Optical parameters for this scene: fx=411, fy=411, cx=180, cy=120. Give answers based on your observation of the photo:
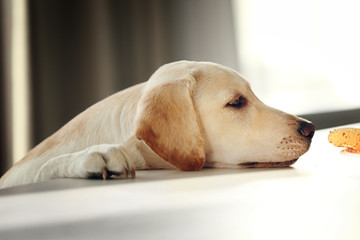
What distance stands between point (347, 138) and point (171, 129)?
0.83m

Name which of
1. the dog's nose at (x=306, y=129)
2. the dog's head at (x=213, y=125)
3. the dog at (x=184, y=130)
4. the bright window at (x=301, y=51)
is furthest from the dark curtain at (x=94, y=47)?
the dog's nose at (x=306, y=129)

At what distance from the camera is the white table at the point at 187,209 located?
0.57 meters

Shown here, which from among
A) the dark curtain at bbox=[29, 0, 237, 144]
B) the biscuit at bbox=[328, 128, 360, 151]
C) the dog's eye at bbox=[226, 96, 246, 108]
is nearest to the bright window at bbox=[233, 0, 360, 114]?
the dark curtain at bbox=[29, 0, 237, 144]

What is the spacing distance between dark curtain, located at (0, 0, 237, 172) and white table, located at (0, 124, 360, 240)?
193 centimetres

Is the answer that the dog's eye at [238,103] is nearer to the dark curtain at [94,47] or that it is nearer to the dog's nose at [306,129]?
the dog's nose at [306,129]

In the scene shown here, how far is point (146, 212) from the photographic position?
650 millimetres

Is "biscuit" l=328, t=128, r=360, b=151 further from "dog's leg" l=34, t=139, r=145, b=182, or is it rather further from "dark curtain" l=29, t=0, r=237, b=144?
"dark curtain" l=29, t=0, r=237, b=144

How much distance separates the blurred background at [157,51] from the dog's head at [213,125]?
158 centimetres

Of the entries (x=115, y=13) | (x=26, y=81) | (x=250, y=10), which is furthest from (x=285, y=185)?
(x=250, y=10)

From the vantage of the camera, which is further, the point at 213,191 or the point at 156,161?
the point at 156,161

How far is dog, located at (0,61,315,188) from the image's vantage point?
1242 mm

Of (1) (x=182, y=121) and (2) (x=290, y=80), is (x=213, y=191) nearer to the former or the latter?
(1) (x=182, y=121)

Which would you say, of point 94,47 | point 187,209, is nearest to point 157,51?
point 94,47

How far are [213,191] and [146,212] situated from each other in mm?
227
